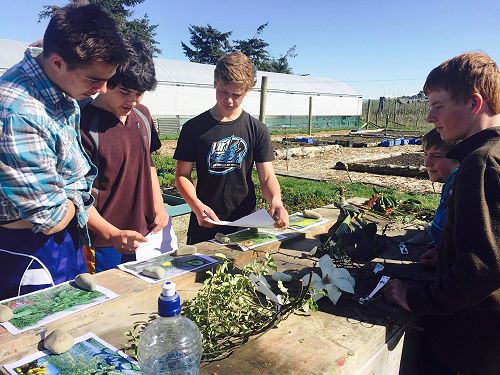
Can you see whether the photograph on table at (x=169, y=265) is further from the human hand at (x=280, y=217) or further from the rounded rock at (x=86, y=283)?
the human hand at (x=280, y=217)

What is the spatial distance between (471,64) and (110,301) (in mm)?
1693

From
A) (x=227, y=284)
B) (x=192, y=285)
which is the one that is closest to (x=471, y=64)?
(x=227, y=284)

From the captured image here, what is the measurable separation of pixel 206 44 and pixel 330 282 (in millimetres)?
45282

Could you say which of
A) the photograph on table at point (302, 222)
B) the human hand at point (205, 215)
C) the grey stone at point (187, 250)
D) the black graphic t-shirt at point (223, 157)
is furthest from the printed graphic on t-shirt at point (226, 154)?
the grey stone at point (187, 250)

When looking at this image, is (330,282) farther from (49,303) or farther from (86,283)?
(49,303)

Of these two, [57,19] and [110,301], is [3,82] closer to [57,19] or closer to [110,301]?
[57,19]

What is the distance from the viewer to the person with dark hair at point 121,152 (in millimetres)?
2227

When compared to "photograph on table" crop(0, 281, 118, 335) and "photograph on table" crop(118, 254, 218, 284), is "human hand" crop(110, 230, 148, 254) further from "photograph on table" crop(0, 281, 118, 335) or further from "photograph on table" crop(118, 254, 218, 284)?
"photograph on table" crop(0, 281, 118, 335)

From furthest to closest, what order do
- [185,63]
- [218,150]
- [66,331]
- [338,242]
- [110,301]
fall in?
[185,63], [218,150], [338,242], [110,301], [66,331]

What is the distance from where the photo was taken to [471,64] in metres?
1.63

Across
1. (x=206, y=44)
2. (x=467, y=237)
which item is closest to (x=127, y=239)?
(x=467, y=237)

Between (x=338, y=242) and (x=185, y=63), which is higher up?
(x=185, y=63)

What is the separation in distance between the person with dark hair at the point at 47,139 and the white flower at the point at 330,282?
1040 millimetres

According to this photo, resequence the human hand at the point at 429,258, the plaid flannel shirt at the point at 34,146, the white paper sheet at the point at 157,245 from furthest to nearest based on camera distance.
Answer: the white paper sheet at the point at 157,245 < the human hand at the point at 429,258 < the plaid flannel shirt at the point at 34,146
